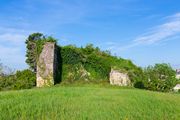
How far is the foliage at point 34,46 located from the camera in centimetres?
2919

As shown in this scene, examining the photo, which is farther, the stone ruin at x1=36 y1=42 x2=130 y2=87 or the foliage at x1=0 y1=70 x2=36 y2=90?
the stone ruin at x1=36 y1=42 x2=130 y2=87

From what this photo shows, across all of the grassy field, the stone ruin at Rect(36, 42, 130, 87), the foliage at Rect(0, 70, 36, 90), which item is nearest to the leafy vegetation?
the foliage at Rect(0, 70, 36, 90)

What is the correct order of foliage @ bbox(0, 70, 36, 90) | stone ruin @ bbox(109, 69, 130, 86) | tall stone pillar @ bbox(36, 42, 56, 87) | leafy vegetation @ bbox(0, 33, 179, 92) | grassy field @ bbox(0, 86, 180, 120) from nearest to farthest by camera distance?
grassy field @ bbox(0, 86, 180, 120) < foliage @ bbox(0, 70, 36, 90) < tall stone pillar @ bbox(36, 42, 56, 87) < stone ruin @ bbox(109, 69, 130, 86) < leafy vegetation @ bbox(0, 33, 179, 92)

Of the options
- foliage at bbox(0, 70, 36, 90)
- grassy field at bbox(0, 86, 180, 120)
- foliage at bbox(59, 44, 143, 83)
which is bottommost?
grassy field at bbox(0, 86, 180, 120)

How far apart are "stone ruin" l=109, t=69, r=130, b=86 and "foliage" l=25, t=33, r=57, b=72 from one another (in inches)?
218

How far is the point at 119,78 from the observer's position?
96.5 ft

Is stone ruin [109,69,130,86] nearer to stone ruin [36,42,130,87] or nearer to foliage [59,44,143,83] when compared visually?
foliage [59,44,143,83]

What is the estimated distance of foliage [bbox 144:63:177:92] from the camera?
3034 cm

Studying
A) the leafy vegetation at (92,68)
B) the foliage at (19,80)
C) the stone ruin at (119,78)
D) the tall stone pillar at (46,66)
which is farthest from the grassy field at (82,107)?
the leafy vegetation at (92,68)

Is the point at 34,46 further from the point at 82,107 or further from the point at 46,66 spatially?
the point at 82,107

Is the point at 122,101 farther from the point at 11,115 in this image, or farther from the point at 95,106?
the point at 11,115

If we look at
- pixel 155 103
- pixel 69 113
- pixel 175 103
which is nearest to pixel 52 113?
pixel 69 113

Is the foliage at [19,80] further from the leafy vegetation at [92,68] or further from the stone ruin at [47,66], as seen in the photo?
the stone ruin at [47,66]

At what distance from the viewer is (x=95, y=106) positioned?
10461 mm
